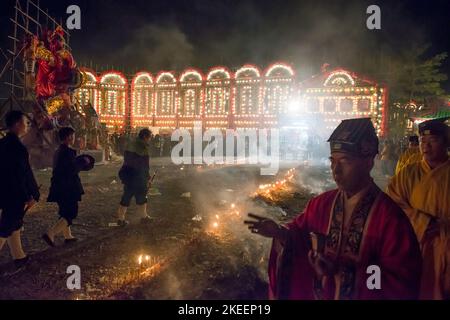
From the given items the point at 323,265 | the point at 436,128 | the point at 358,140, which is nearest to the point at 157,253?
the point at 323,265

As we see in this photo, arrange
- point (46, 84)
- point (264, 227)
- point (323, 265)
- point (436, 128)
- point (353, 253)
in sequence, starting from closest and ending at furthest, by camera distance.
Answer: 1. point (323, 265)
2. point (353, 253)
3. point (264, 227)
4. point (436, 128)
5. point (46, 84)

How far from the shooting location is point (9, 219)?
4328 millimetres

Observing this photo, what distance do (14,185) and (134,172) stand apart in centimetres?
262

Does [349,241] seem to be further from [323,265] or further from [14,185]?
[14,185]

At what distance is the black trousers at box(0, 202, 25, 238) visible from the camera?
14.1 ft

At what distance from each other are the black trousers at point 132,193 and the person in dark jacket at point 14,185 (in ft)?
7.43

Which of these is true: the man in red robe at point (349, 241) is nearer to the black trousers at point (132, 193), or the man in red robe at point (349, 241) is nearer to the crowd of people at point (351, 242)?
the crowd of people at point (351, 242)

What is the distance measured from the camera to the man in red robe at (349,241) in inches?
80.9

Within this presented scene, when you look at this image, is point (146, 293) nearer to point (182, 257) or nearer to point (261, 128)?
point (182, 257)

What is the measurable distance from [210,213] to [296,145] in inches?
867

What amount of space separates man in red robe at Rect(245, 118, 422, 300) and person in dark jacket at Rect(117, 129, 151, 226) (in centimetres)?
478

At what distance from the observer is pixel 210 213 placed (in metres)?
8.06

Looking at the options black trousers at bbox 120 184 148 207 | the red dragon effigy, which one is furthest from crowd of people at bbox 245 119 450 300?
the red dragon effigy

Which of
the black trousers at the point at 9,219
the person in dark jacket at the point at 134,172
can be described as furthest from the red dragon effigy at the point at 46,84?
the black trousers at the point at 9,219
